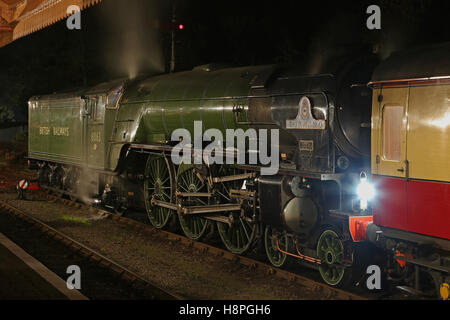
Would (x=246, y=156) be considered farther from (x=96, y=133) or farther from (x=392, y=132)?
(x=96, y=133)

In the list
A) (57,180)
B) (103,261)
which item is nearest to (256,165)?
(103,261)

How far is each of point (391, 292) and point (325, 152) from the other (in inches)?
85.7

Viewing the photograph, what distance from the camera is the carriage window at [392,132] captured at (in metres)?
7.20

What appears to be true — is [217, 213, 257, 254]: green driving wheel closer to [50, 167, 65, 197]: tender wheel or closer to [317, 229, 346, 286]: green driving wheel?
[317, 229, 346, 286]: green driving wheel

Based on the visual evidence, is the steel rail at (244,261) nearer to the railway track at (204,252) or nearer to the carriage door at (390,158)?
the railway track at (204,252)

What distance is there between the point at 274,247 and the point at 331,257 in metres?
1.50

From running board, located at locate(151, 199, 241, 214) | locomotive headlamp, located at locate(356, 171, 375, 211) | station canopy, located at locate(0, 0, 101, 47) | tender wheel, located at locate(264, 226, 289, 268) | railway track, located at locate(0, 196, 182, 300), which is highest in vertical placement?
station canopy, located at locate(0, 0, 101, 47)

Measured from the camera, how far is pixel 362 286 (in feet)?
28.1

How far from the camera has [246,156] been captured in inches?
388

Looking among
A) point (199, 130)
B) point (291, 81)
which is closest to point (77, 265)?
point (199, 130)

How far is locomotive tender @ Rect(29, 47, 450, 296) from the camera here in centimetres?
807

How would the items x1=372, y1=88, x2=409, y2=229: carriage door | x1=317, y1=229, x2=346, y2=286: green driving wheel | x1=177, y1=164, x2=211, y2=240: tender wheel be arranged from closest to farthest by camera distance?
x1=372, y1=88, x2=409, y2=229: carriage door, x1=317, y1=229, x2=346, y2=286: green driving wheel, x1=177, y1=164, x2=211, y2=240: tender wheel

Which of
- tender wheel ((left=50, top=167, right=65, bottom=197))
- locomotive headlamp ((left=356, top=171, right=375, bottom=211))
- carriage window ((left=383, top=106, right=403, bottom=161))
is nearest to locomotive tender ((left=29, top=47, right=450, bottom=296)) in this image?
locomotive headlamp ((left=356, top=171, right=375, bottom=211))

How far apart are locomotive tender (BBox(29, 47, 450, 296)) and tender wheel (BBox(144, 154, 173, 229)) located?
31 mm
